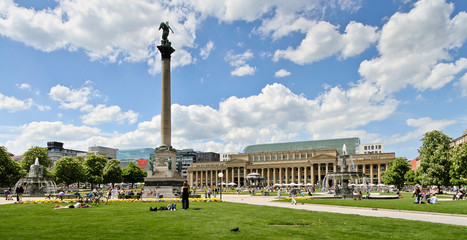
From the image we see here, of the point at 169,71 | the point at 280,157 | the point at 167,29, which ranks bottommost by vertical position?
the point at 280,157

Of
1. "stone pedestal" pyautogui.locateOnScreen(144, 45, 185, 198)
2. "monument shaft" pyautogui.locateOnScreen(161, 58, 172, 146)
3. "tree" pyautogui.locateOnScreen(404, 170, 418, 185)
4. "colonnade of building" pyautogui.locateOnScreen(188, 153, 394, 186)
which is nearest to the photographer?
"stone pedestal" pyautogui.locateOnScreen(144, 45, 185, 198)

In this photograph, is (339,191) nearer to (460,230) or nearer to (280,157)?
(460,230)

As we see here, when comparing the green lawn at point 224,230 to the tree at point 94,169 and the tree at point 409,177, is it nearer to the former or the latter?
the tree at point 409,177

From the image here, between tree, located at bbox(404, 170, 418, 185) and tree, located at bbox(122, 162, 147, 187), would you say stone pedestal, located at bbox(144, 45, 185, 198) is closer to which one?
tree, located at bbox(404, 170, 418, 185)

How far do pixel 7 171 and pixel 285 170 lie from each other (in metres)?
130

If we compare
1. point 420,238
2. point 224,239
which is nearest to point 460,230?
point 420,238

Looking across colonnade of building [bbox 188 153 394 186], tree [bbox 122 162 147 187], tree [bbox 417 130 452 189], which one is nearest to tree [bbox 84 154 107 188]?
tree [bbox 122 162 147 187]

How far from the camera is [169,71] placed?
51.5m

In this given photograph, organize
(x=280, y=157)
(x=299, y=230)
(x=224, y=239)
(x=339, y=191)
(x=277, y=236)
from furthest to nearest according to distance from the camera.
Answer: (x=280, y=157)
(x=339, y=191)
(x=299, y=230)
(x=277, y=236)
(x=224, y=239)

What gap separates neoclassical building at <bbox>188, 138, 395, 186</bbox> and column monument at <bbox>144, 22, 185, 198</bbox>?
11709 cm

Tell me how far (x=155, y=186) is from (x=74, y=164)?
53.2 metres

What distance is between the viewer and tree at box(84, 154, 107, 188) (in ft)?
324

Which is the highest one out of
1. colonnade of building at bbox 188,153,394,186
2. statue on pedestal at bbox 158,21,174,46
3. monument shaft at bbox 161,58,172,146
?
statue on pedestal at bbox 158,21,174,46

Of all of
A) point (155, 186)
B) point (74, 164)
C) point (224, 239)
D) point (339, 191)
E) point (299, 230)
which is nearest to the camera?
point (224, 239)
